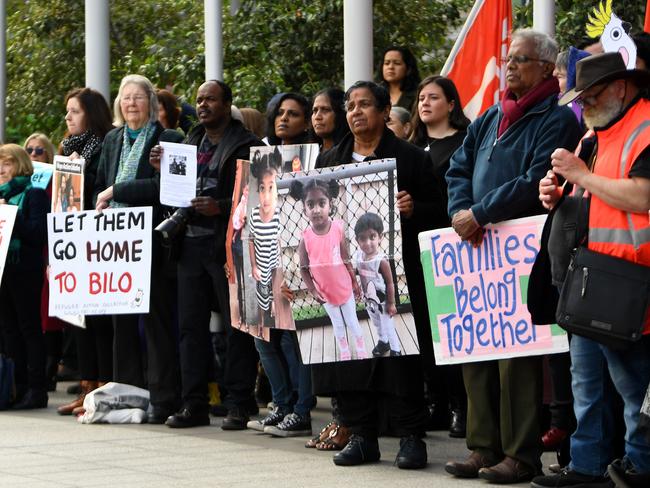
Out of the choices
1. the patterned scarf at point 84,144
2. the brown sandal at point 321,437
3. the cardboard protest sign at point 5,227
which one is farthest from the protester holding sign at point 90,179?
the brown sandal at point 321,437

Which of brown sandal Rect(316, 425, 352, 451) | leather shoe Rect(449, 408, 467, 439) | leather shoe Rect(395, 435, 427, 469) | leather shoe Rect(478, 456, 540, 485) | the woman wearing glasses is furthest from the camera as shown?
the woman wearing glasses

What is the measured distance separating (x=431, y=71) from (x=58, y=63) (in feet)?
16.9

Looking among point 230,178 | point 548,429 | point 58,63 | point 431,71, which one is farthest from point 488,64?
point 58,63

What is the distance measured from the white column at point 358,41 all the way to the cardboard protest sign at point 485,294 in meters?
3.89

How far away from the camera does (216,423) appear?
34.9ft

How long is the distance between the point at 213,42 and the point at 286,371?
17.2 ft

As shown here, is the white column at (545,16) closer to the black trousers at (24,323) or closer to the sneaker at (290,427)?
the sneaker at (290,427)

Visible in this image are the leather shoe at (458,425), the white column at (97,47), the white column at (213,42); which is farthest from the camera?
the white column at (97,47)

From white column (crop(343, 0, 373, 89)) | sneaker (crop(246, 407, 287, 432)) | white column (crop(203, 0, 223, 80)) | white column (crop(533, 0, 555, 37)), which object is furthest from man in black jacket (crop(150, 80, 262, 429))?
white column (crop(203, 0, 223, 80))

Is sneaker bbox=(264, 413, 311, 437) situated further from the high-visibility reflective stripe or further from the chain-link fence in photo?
the high-visibility reflective stripe

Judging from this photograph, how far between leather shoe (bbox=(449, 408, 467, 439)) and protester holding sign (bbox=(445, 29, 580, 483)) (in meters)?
1.60

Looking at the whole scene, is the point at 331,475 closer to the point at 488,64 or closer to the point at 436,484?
the point at 436,484

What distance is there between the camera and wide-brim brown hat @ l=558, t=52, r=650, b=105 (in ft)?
23.3

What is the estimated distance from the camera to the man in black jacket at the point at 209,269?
10.2 meters
